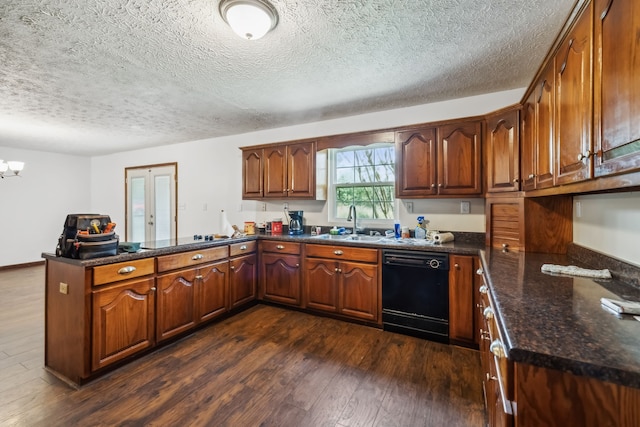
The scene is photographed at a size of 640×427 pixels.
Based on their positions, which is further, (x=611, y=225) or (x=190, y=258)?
(x=190, y=258)

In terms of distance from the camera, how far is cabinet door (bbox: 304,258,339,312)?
3002 millimetres

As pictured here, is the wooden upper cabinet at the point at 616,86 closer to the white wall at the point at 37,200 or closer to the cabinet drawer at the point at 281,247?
the cabinet drawer at the point at 281,247

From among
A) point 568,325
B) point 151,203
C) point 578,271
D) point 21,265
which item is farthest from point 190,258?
point 21,265

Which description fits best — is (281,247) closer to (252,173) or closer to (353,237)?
(353,237)

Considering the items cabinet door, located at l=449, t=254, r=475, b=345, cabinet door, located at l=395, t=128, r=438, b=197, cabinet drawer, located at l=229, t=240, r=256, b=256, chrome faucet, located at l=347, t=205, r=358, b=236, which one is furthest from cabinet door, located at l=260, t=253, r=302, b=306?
cabinet door, located at l=449, t=254, r=475, b=345

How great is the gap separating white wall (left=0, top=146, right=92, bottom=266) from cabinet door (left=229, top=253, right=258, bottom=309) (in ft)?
17.5

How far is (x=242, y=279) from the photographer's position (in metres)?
3.28

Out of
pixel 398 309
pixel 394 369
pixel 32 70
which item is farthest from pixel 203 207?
pixel 394 369

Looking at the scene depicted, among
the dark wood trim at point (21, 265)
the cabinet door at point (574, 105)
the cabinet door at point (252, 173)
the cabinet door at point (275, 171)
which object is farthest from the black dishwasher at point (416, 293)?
the dark wood trim at point (21, 265)

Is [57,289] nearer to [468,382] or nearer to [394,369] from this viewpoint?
[394,369]

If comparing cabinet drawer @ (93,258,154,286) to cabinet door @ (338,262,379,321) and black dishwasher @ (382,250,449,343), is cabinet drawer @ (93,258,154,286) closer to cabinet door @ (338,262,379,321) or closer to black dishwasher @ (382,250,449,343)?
cabinet door @ (338,262,379,321)

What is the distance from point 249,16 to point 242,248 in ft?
7.56

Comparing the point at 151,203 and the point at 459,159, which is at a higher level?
the point at 459,159

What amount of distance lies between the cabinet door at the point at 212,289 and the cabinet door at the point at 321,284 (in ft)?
2.90
